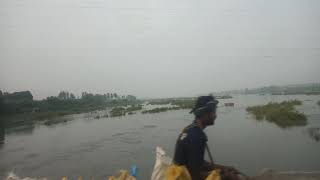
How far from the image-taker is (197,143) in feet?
7.64

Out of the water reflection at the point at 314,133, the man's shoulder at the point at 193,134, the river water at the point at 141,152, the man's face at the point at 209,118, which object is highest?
the man's face at the point at 209,118

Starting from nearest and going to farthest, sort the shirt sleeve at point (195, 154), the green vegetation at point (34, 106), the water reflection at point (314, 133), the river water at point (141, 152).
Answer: the shirt sleeve at point (195, 154) < the river water at point (141, 152) < the water reflection at point (314, 133) < the green vegetation at point (34, 106)

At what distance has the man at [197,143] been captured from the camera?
7.67 ft

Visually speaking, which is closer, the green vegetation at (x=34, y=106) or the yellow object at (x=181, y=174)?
the yellow object at (x=181, y=174)

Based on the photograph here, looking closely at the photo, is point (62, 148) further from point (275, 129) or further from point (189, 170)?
point (189, 170)

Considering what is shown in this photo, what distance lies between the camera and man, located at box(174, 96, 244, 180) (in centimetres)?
234

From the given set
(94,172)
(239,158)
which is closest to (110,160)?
(94,172)

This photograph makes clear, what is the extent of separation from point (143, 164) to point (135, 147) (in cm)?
456

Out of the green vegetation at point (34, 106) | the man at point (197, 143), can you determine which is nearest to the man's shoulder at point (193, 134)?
the man at point (197, 143)

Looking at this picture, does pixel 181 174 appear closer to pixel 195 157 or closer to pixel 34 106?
pixel 195 157

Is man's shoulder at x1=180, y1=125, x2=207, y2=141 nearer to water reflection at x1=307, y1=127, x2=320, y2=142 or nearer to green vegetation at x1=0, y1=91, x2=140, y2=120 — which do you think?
water reflection at x1=307, y1=127, x2=320, y2=142

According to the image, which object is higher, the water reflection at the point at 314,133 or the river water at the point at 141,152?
the water reflection at the point at 314,133

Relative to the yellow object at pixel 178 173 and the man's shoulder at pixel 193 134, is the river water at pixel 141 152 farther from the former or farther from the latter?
the man's shoulder at pixel 193 134

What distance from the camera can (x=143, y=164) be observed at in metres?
13.9
